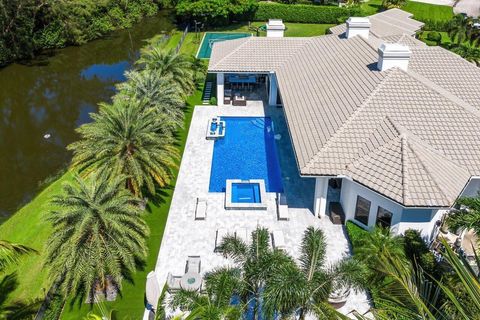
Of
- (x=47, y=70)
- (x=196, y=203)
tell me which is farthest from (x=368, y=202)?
(x=47, y=70)

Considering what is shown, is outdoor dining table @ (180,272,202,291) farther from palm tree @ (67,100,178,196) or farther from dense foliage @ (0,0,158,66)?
dense foliage @ (0,0,158,66)

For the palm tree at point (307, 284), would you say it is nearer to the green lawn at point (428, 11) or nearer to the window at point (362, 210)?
the window at point (362, 210)

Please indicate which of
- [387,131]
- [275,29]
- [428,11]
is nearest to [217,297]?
[387,131]

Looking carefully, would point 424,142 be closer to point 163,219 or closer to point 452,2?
point 163,219

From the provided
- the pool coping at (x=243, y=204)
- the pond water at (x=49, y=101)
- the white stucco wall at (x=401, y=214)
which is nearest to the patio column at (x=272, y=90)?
the pool coping at (x=243, y=204)

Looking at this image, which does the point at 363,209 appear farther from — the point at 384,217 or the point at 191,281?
the point at 191,281
